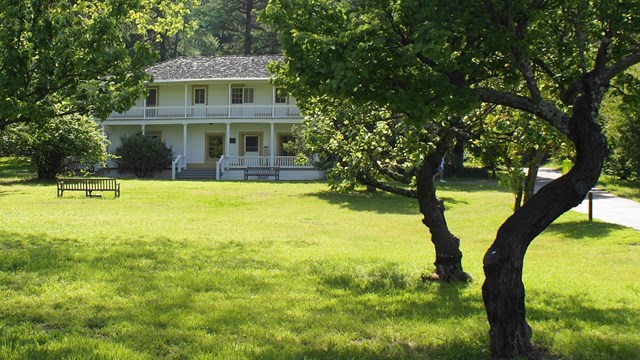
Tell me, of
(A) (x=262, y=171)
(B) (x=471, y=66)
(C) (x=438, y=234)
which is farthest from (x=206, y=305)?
(A) (x=262, y=171)

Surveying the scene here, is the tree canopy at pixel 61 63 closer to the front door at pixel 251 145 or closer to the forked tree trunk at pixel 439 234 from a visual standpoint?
the forked tree trunk at pixel 439 234

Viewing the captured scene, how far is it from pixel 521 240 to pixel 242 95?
3597cm

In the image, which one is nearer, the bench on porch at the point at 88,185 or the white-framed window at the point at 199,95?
the bench on porch at the point at 88,185

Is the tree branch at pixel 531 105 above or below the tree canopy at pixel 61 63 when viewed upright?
below

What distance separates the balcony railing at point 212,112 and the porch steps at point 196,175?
3.54 metres

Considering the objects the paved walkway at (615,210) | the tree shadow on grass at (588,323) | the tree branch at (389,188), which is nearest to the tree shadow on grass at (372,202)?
the paved walkway at (615,210)

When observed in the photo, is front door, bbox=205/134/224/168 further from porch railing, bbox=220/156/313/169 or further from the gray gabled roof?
the gray gabled roof

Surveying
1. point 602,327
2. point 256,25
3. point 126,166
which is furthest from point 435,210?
point 256,25

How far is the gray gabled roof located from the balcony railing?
6.24 ft

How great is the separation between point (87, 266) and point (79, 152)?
2355cm

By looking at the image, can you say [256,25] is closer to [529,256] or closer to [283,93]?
[529,256]

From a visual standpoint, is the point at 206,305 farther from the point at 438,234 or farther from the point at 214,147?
the point at 214,147

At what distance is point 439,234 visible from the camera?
8656 mm

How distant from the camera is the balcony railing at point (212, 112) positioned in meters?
37.4
